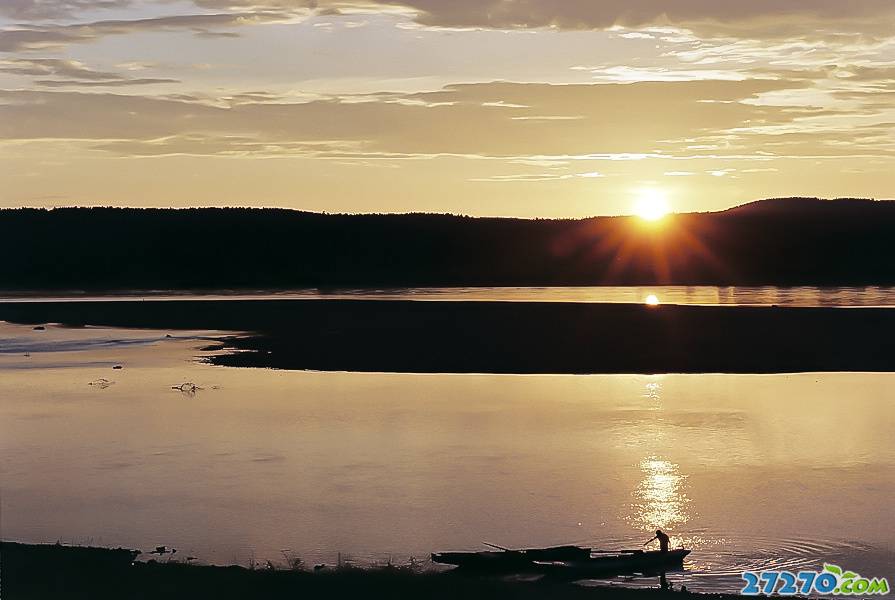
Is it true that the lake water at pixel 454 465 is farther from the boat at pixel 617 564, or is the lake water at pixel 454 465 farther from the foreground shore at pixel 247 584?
the foreground shore at pixel 247 584

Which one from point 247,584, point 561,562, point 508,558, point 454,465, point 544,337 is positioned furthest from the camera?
point 544,337

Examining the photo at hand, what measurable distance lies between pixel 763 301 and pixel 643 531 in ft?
187

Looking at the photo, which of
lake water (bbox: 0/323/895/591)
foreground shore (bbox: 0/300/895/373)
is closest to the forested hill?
foreground shore (bbox: 0/300/895/373)

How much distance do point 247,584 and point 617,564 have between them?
438cm

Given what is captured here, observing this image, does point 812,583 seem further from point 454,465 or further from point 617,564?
point 454,465

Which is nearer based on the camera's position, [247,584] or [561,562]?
[247,584]

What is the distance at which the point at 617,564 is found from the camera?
551 inches

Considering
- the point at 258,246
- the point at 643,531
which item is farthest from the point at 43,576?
the point at 258,246

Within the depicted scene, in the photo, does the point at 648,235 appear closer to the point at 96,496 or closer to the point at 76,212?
the point at 76,212

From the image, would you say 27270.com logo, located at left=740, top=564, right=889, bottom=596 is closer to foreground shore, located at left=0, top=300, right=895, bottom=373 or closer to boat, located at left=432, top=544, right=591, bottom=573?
boat, located at left=432, top=544, right=591, bottom=573

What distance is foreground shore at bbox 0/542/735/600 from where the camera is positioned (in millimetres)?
12320

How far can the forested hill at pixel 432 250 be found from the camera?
12750 cm

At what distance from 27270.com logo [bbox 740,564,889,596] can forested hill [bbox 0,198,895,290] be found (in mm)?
104772

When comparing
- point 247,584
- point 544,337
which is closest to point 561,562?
point 247,584
